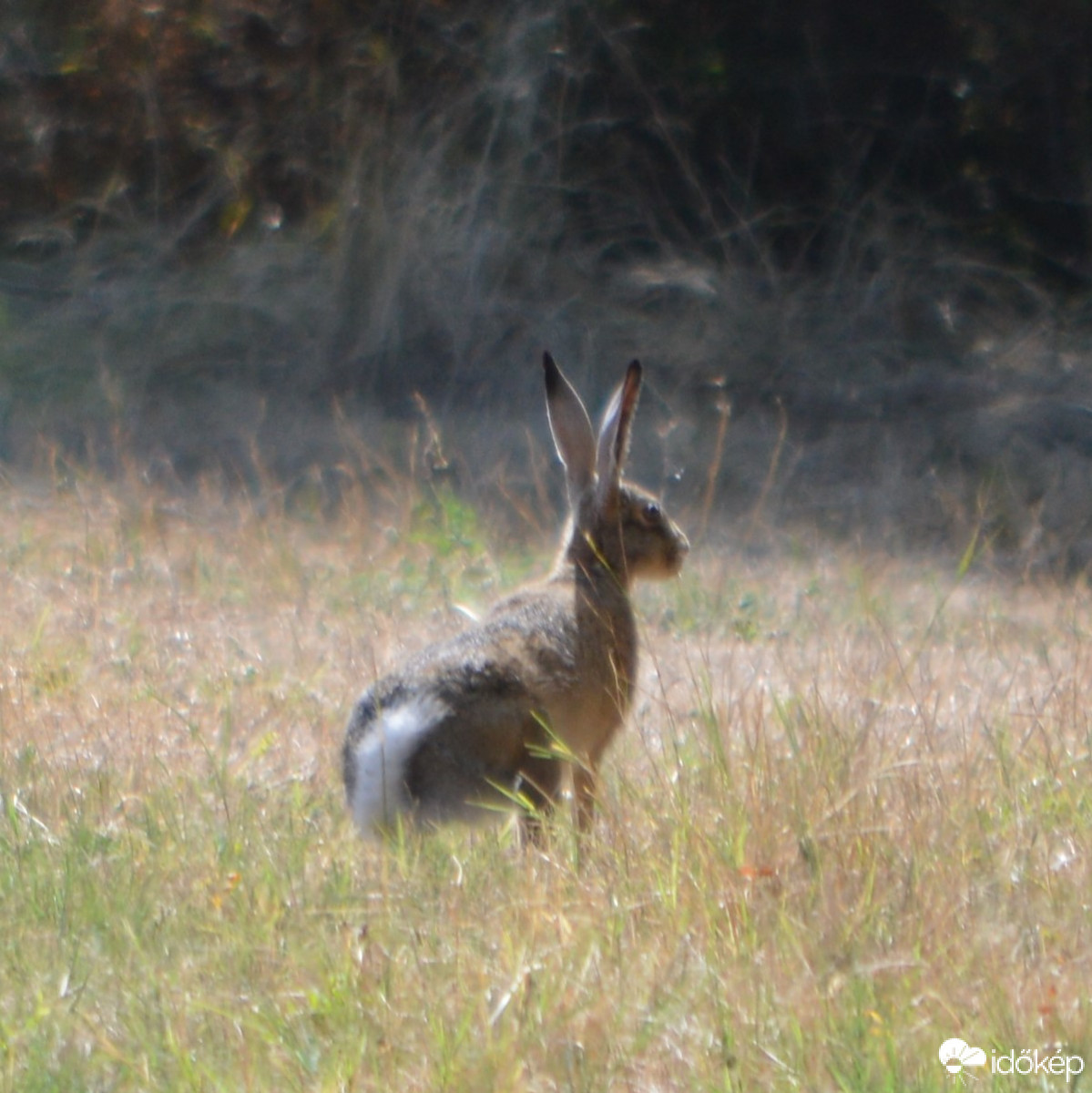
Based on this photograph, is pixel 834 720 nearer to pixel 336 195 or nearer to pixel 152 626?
pixel 152 626

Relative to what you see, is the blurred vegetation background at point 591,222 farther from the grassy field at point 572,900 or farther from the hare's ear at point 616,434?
the grassy field at point 572,900

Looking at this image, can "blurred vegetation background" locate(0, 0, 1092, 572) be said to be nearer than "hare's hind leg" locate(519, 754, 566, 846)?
No

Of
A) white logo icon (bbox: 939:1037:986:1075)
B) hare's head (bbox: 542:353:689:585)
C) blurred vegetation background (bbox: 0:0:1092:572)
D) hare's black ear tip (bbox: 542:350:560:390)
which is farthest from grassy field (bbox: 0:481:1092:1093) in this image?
blurred vegetation background (bbox: 0:0:1092:572)

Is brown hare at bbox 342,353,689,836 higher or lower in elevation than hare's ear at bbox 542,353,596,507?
lower

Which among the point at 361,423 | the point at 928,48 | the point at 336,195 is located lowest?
the point at 361,423

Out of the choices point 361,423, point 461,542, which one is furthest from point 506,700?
point 361,423

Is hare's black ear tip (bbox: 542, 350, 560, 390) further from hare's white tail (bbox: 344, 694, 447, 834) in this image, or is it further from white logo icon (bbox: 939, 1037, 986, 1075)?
white logo icon (bbox: 939, 1037, 986, 1075)

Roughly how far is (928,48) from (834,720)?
9.30 meters

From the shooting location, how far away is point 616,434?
225 inches

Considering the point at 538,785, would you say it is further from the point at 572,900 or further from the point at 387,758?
the point at 572,900

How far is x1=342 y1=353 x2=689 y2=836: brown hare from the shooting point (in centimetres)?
452

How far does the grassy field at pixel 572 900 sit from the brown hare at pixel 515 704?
0.12 metres

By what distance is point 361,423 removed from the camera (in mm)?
11422

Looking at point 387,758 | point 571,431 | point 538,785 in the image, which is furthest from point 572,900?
point 571,431
